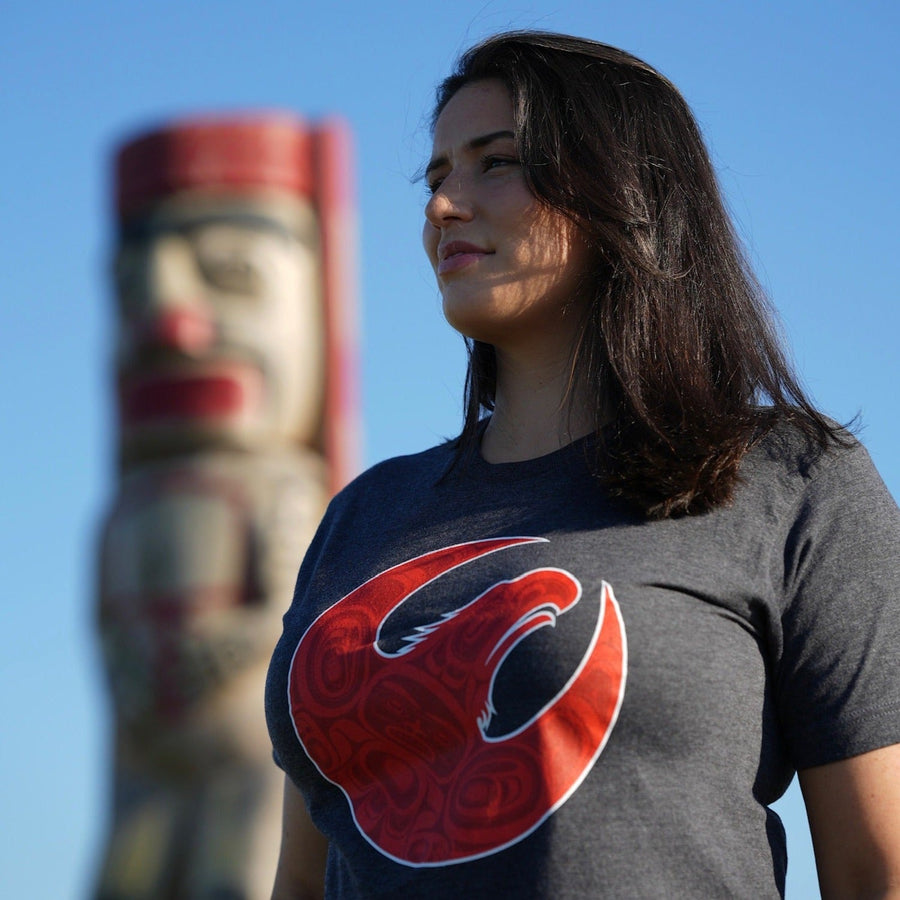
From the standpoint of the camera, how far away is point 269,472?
309 inches

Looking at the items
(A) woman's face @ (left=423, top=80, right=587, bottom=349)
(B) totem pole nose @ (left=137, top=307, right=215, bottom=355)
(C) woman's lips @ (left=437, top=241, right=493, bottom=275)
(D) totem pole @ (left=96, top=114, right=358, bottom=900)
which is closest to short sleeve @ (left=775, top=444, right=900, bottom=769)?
(A) woman's face @ (left=423, top=80, right=587, bottom=349)

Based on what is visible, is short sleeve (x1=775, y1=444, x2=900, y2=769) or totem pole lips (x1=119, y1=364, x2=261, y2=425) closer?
short sleeve (x1=775, y1=444, x2=900, y2=769)

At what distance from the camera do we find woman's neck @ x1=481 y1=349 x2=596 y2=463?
2.14 meters

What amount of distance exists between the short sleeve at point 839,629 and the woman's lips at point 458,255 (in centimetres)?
64

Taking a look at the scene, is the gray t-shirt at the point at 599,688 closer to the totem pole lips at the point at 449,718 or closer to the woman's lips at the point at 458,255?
the totem pole lips at the point at 449,718

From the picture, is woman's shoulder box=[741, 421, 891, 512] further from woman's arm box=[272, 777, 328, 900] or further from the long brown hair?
woman's arm box=[272, 777, 328, 900]

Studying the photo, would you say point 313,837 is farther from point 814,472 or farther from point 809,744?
point 814,472

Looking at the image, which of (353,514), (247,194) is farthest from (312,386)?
(353,514)

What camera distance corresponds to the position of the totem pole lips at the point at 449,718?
1.72m

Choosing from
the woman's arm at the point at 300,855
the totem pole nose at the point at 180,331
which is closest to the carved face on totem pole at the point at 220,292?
the totem pole nose at the point at 180,331

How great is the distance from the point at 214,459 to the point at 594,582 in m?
6.38

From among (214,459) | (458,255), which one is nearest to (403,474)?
(458,255)

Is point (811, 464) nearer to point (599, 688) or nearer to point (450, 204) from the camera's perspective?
point (599, 688)

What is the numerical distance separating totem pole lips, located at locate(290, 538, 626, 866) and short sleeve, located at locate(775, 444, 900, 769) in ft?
0.89
